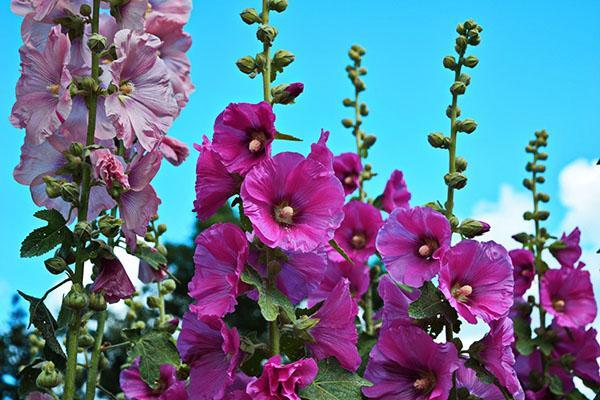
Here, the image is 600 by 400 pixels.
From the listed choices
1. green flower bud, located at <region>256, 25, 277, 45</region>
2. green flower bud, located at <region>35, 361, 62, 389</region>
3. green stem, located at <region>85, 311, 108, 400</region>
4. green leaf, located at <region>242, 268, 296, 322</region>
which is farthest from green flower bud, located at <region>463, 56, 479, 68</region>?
green flower bud, located at <region>35, 361, 62, 389</region>

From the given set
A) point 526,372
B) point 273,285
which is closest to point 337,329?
point 273,285

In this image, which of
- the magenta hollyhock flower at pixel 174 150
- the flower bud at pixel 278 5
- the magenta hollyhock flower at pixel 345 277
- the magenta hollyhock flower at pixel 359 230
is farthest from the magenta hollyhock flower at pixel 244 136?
the magenta hollyhock flower at pixel 359 230

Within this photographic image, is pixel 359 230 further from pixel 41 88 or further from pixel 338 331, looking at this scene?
pixel 41 88

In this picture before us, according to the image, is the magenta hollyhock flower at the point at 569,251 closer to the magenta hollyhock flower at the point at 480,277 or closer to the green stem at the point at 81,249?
the magenta hollyhock flower at the point at 480,277

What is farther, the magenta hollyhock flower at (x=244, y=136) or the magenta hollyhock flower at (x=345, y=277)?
the magenta hollyhock flower at (x=345, y=277)

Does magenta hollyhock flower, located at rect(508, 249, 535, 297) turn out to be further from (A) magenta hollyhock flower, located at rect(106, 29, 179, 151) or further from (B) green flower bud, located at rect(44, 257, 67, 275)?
(B) green flower bud, located at rect(44, 257, 67, 275)

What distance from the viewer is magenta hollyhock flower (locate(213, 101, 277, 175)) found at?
212 centimetres

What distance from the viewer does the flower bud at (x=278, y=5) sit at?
2355 millimetres

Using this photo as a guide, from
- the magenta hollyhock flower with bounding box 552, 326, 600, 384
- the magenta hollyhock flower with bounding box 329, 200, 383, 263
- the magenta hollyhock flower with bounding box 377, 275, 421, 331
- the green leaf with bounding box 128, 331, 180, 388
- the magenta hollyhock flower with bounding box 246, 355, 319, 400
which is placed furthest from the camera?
the magenta hollyhock flower with bounding box 552, 326, 600, 384

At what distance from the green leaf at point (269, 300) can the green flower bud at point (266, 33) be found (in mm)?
629

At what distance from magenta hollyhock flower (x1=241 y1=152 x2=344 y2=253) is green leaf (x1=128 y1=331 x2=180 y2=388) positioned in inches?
29.6

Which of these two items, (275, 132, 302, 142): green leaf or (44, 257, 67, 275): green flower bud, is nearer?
(275, 132, 302, 142): green leaf

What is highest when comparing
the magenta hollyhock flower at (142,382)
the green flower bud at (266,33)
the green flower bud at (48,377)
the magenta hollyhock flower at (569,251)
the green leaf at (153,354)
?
the green flower bud at (266,33)

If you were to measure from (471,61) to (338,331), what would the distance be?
1008mm
